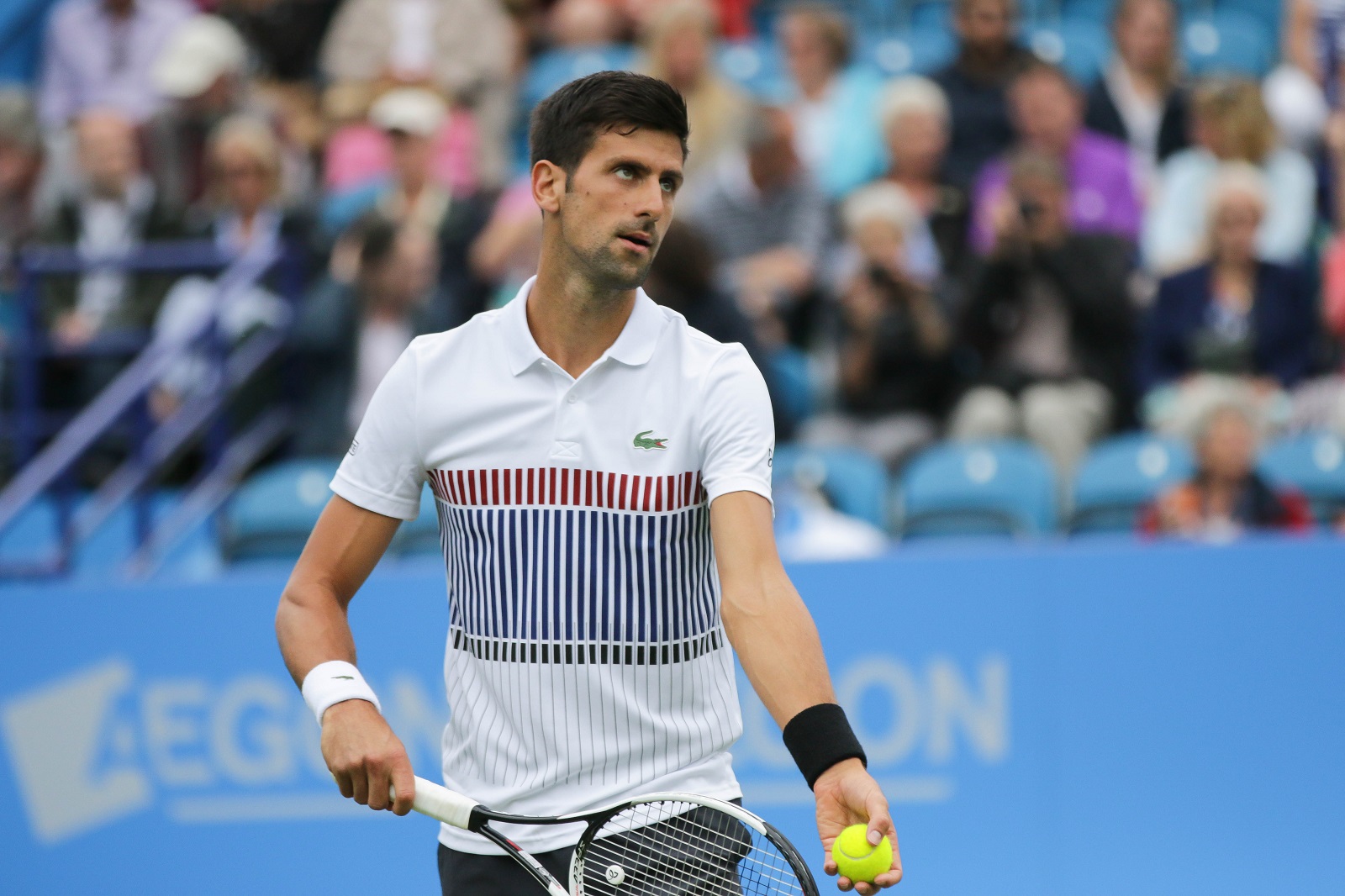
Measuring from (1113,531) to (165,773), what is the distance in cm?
314

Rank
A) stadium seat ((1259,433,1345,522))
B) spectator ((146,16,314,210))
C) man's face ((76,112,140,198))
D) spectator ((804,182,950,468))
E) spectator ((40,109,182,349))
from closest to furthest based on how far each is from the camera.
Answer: stadium seat ((1259,433,1345,522))
spectator ((804,182,950,468))
spectator ((40,109,182,349))
man's face ((76,112,140,198))
spectator ((146,16,314,210))

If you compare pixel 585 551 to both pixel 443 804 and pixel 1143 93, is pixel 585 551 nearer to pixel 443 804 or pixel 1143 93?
pixel 443 804

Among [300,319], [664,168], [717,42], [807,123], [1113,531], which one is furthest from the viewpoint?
[717,42]

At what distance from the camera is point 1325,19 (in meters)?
7.89

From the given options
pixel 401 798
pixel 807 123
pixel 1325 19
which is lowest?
pixel 401 798

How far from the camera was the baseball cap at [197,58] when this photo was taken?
8.55 meters

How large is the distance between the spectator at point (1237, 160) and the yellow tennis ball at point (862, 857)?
4.97 metres

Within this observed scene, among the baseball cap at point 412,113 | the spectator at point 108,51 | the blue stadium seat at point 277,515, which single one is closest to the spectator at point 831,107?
the baseball cap at point 412,113

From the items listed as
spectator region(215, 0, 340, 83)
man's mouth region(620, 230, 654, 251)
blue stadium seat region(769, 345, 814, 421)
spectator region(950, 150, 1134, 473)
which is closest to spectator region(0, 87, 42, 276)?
spectator region(215, 0, 340, 83)

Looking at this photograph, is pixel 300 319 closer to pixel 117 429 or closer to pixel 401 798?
pixel 117 429

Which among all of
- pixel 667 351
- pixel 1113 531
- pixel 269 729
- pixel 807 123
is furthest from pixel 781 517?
pixel 667 351

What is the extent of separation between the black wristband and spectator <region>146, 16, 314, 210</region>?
5.91 metres

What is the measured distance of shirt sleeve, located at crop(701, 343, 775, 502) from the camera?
2.62 m

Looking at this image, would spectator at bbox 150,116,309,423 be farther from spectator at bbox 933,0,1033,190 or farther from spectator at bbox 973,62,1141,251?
spectator at bbox 973,62,1141,251
